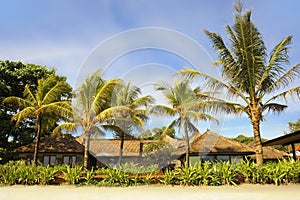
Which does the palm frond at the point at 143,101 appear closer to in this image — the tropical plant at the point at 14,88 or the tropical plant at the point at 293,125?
the tropical plant at the point at 14,88

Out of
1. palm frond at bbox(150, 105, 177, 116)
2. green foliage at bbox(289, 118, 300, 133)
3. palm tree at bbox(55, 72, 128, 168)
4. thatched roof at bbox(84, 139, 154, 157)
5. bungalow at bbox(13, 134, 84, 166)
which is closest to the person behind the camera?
palm tree at bbox(55, 72, 128, 168)

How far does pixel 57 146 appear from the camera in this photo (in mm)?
20469

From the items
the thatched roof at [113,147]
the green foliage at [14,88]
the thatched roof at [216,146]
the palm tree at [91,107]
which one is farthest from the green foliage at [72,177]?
the green foliage at [14,88]

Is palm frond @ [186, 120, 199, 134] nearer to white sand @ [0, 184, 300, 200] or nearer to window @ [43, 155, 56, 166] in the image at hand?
white sand @ [0, 184, 300, 200]

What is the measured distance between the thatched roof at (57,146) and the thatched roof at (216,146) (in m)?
8.94

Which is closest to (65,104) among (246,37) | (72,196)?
(72,196)

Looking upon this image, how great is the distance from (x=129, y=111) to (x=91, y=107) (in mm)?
3505

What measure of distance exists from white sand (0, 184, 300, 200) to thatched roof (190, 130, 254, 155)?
30.9 ft

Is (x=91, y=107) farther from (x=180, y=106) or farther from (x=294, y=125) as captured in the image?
(x=294, y=125)

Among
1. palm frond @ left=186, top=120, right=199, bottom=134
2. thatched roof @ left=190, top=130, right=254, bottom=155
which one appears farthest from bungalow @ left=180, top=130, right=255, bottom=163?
→ palm frond @ left=186, top=120, right=199, bottom=134

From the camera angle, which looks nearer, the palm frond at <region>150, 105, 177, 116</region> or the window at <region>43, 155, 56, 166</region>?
the palm frond at <region>150, 105, 177, 116</region>

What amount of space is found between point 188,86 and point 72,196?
10734mm

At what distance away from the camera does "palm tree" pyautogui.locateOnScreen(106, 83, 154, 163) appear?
16125 millimetres

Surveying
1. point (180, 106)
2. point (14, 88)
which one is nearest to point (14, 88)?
point (14, 88)
